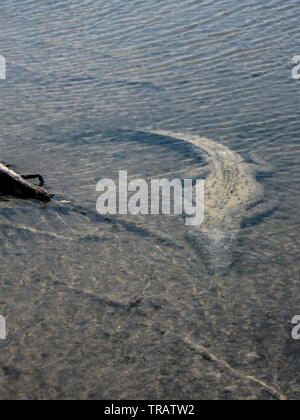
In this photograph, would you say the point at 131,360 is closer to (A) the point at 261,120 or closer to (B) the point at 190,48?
(A) the point at 261,120

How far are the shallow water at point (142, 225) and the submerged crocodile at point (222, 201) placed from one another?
0.11 metres

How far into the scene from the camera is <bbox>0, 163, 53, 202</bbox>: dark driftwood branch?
5.64 meters

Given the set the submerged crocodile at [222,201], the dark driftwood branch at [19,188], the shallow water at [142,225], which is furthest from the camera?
the dark driftwood branch at [19,188]

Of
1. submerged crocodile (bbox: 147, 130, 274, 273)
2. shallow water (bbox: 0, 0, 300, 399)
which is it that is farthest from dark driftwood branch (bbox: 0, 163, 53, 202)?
submerged crocodile (bbox: 147, 130, 274, 273)

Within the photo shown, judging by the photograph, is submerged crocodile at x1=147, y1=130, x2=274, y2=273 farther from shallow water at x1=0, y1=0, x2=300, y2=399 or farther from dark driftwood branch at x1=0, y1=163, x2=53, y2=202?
dark driftwood branch at x1=0, y1=163, x2=53, y2=202

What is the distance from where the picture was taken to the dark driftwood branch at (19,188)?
5645 millimetres

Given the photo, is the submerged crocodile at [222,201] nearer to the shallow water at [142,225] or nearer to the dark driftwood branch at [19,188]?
the shallow water at [142,225]

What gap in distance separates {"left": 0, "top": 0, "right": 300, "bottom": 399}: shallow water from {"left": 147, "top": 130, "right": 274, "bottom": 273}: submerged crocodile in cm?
11

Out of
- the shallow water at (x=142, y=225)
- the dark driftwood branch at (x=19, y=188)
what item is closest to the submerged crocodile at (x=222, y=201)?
the shallow water at (x=142, y=225)

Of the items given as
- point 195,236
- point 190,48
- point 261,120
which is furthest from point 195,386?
point 190,48

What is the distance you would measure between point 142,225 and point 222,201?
984 millimetres

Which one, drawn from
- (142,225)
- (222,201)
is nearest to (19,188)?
(142,225)

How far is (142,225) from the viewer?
5.57 metres
